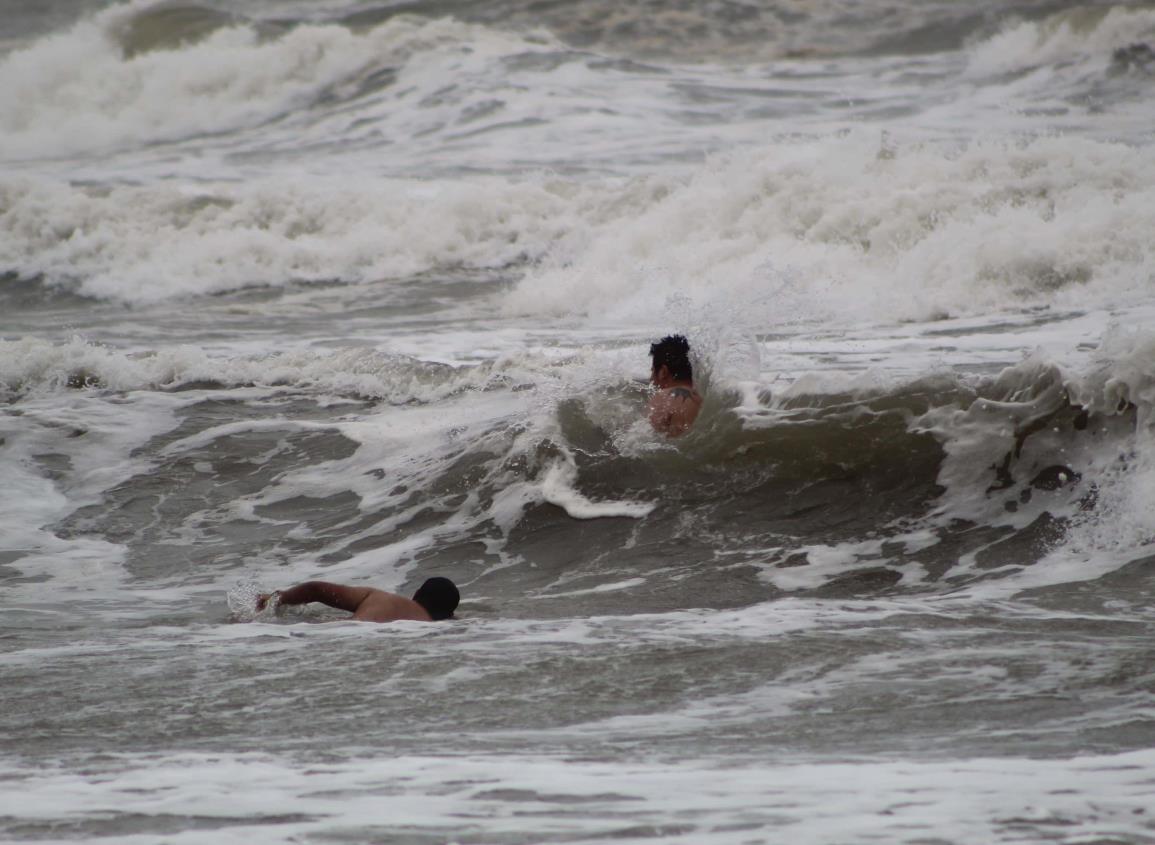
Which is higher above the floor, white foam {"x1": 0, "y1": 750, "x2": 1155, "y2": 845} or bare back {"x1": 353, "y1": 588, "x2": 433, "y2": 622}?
white foam {"x1": 0, "y1": 750, "x2": 1155, "y2": 845}

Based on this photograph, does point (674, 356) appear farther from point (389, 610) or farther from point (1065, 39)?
point (1065, 39)

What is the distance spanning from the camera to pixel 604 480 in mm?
8031

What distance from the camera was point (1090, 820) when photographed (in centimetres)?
313

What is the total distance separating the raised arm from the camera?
616 cm

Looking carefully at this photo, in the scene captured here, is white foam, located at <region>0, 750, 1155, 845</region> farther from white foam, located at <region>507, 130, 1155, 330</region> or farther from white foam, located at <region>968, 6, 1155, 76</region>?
white foam, located at <region>968, 6, 1155, 76</region>

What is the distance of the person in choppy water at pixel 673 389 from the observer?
27.3 feet

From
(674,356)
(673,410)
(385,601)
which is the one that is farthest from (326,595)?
(674,356)

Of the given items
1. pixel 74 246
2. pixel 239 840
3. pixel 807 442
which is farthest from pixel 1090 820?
pixel 74 246

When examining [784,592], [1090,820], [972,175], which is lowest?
[784,592]

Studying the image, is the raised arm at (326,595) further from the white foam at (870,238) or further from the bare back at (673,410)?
the white foam at (870,238)

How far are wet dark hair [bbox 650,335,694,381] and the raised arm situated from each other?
2.97 meters

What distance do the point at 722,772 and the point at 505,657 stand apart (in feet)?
5.07

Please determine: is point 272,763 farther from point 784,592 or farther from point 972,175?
point 972,175

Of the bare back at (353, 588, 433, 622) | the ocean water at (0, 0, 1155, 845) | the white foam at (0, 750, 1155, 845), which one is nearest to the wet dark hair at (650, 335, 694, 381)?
the ocean water at (0, 0, 1155, 845)
